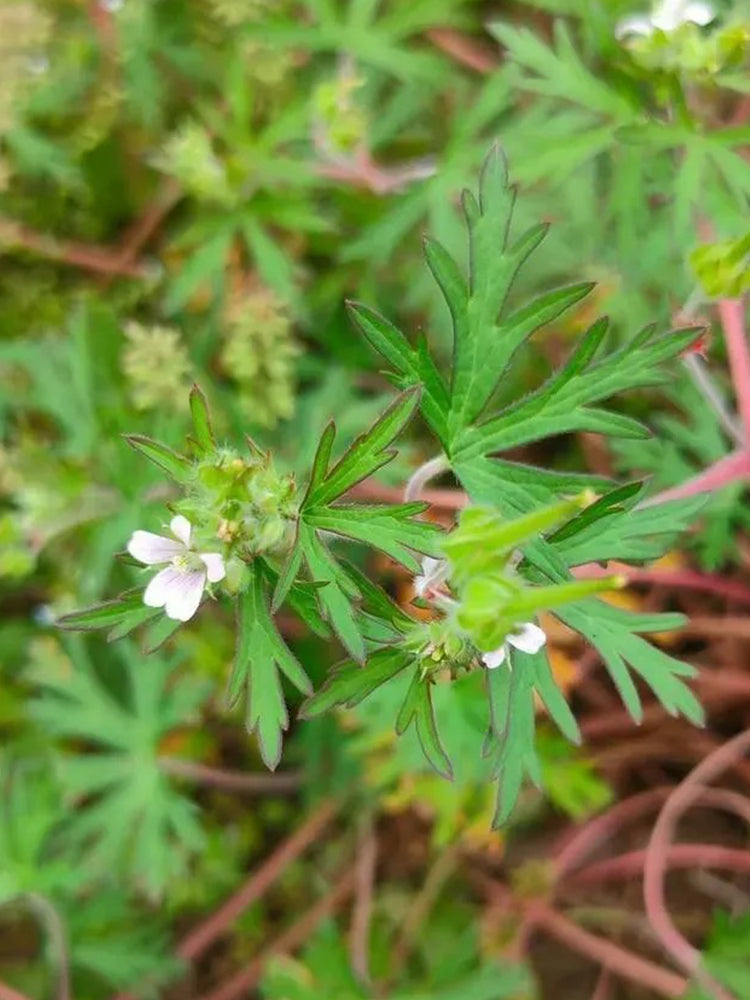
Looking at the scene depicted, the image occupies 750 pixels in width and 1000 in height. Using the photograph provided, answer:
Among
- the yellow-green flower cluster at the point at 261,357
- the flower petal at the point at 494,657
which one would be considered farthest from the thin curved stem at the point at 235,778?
the flower petal at the point at 494,657

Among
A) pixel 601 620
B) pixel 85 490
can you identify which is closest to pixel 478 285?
pixel 601 620

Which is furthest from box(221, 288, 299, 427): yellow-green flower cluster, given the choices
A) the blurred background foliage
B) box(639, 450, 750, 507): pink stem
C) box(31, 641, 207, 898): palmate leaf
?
box(639, 450, 750, 507): pink stem

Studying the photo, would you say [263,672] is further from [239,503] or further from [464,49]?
[464,49]

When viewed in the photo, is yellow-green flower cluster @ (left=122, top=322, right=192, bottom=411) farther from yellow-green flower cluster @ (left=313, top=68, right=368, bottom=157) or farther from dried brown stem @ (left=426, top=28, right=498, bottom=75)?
dried brown stem @ (left=426, top=28, right=498, bottom=75)

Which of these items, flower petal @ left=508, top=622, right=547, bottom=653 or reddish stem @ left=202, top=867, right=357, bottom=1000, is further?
reddish stem @ left=202, top=867, right=357, bottom=1000

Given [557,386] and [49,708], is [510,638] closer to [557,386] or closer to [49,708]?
[557,386]
